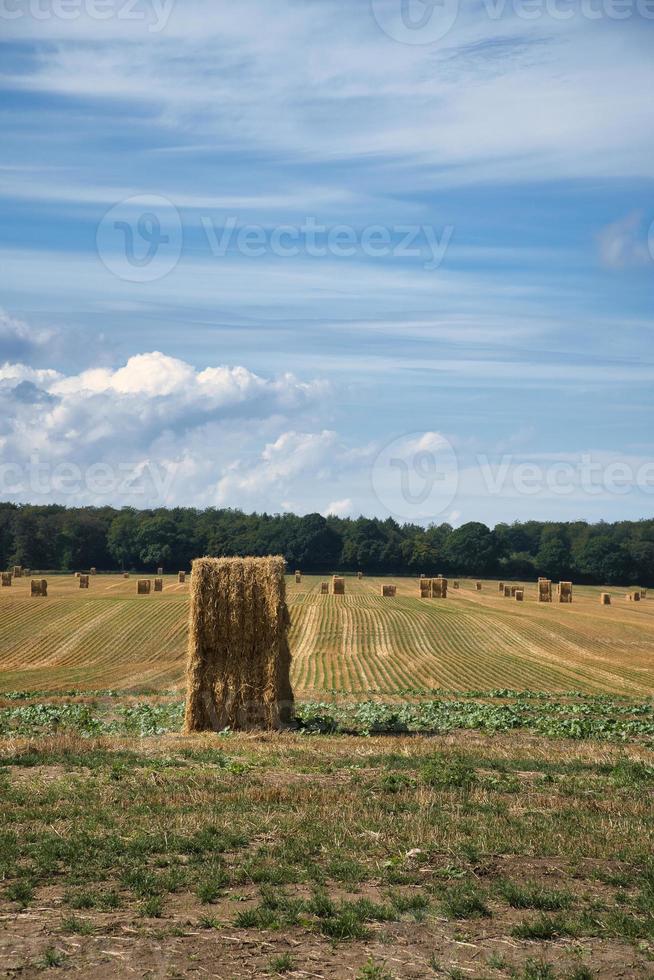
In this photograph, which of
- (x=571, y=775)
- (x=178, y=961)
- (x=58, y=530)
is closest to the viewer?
(x=178, y=961)

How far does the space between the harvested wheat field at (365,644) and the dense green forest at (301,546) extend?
4629 cm

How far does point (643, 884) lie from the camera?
846cm

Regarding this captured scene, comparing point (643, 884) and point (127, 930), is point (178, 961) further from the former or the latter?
point (643, 884)

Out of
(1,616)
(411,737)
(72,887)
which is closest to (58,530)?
(1,616)

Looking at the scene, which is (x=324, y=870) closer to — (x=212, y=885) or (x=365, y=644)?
(x=212, y=885)

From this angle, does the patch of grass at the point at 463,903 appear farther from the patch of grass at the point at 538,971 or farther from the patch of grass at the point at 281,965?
the patch of grass at the point at 281,965

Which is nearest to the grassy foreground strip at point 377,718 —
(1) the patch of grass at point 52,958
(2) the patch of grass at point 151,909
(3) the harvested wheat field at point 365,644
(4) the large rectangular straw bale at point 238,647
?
(4) the large rectangular straw bale at point 238,647

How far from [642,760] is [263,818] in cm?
708

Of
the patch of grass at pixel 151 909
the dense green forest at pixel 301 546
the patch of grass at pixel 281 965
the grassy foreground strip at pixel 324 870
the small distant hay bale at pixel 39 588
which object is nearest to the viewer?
the patch of grass at pixel 281 965

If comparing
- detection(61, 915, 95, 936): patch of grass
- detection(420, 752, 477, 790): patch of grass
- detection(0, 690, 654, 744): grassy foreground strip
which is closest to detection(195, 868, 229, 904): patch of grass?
detection(61, 915, 95, 936): patch of grass

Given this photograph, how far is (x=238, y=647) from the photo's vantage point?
20.4 meters

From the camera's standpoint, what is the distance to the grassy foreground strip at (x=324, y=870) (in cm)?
716

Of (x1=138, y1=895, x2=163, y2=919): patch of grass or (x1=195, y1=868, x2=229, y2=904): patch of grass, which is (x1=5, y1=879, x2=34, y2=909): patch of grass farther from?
(x1=195, y1=868, x2=229, y2=904): patch of grass

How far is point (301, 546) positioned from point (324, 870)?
119m
